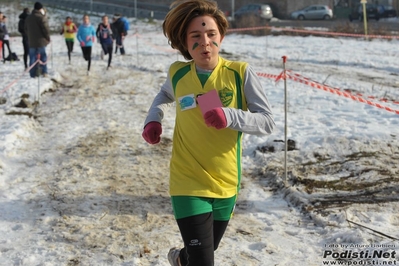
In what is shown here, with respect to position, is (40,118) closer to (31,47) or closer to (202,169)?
(31,47)

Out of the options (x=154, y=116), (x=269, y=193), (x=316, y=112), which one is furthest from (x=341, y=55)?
(x=154, y=116)

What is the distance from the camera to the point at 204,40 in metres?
3.18

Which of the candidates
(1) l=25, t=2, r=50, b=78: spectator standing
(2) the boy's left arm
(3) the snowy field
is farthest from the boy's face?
(1) l=25, t=2, r=50, b=78: spectator standing

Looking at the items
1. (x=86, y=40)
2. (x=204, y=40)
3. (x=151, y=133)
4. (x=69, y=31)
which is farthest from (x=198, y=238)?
(x=69, y=31)

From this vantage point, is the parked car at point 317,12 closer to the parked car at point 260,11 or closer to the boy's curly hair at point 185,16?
the parked car at point 260,11

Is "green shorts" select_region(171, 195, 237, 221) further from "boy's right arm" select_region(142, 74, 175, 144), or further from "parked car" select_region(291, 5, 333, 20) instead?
"parked car" select_region(291, 5, 333, 20)

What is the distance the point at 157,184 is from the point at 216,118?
12.1 ft

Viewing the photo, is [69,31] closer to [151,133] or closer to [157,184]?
[157,184]

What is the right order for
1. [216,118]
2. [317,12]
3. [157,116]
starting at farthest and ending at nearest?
[317,12]
[157,116]
[216,118]

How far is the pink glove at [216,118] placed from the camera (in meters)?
2.87

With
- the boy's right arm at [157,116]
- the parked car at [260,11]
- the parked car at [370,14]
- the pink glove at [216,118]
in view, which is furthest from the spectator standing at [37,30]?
the parked car at [370,14]

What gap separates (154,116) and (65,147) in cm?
491

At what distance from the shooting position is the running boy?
317cm

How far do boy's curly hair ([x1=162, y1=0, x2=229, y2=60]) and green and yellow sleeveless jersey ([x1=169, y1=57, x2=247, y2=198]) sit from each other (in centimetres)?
21
